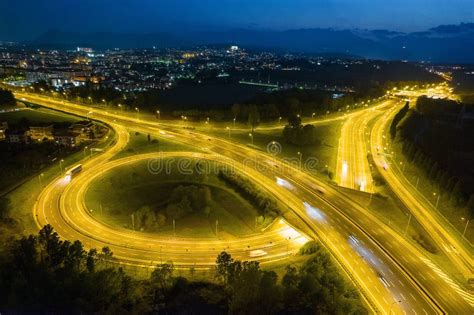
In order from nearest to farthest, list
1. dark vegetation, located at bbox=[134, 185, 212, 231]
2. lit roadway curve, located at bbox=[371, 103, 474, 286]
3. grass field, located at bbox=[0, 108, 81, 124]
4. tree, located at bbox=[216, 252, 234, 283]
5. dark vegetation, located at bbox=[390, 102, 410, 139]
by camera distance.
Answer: tree, located at bbox=[216, 252, 234, 283] → lit roadway curve, located at bbox=[371, 103, 474, 286] → dark vegetation, located at bbox=[134, 185, 212, 231] → dark vegetation, located at bbox=[390, 102, 410, 139] → grass field, located at bbox=[0, 108, 81, 124]

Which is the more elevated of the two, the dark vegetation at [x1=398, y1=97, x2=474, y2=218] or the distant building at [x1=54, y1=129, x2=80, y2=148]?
the dark vegetation at [x1=398, y1=97, x2=474, y2=218]

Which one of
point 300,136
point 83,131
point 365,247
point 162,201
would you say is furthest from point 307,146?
point 83,131

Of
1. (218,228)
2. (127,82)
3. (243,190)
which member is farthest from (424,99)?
(127,82)

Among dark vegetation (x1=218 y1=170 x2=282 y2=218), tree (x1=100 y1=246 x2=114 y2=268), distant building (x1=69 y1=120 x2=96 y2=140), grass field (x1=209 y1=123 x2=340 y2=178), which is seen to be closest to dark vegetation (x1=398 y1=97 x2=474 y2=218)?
grass field (x1=209 y1=123 x2=340 y2=178)

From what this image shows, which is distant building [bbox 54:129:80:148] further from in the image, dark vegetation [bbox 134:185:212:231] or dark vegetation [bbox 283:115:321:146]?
dark vegetation [bbox 283:115:321:146]

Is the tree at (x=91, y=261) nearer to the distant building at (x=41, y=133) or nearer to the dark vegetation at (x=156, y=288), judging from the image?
the dark vegetation at (x=156, y=288)

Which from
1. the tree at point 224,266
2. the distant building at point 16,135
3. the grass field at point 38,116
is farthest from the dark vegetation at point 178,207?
the grass field at point 38,116

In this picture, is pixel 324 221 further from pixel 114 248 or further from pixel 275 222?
pixel 114 248

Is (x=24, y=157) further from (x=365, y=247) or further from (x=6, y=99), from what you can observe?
(x=365, y=247)
